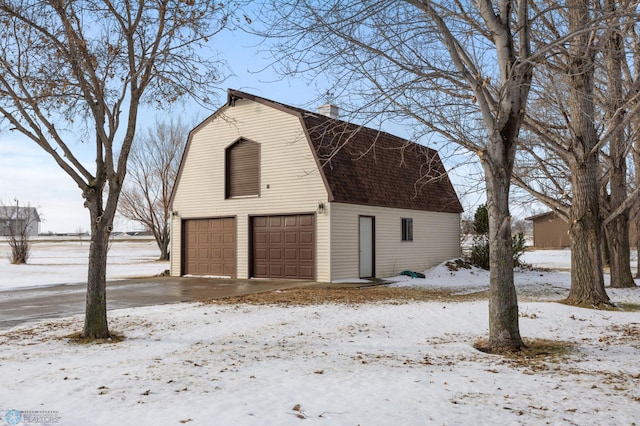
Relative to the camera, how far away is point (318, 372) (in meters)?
5.71

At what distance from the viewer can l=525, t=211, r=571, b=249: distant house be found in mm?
45312

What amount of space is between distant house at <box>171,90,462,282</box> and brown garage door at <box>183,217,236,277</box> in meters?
0.04

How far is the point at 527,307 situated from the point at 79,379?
860cm

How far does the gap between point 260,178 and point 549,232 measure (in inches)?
1485

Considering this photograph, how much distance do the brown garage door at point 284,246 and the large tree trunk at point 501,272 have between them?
9.90m

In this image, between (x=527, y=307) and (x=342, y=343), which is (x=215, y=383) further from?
(x=527, y=307)

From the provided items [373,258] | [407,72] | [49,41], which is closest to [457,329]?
[407,72]

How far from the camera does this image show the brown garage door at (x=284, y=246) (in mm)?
16703

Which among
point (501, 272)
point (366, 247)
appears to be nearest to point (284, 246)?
point (366, 247)

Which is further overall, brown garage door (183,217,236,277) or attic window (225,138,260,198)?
brown garage door (183,217,236,277)

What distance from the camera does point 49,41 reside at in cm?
830

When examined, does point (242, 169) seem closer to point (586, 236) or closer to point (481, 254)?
point (481, 254)

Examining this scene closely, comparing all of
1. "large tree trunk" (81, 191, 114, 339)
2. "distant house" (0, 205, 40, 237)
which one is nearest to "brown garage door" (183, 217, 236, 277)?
"large tree trunk" (81, 191, 114, 339)

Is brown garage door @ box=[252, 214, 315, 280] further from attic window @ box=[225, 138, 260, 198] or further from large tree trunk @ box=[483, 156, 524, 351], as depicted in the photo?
large tree trunk @ box=[483, 156, 524, 351]
